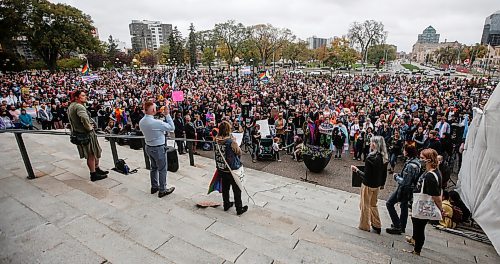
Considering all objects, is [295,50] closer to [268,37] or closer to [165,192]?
[268,37]

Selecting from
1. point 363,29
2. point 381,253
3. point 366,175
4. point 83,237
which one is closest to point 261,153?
point 366,175

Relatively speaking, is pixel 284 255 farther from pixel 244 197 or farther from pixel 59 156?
pixel 59 156

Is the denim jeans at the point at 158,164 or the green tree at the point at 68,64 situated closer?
the denim jeans at the point at 158,164

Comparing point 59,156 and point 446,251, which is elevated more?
point 59,156

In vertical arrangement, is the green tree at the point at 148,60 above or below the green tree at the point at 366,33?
below

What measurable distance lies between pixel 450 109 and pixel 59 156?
16.4 meters

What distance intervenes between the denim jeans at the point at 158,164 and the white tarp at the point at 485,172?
521cm

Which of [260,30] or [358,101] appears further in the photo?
[260,30]

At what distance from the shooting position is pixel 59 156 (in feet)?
19.8

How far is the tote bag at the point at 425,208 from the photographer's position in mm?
3359

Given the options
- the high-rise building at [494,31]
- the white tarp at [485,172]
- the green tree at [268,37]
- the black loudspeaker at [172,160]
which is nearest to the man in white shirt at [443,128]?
the white tarp at [485,172]

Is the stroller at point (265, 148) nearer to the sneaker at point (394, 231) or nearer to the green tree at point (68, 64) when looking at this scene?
the sneaker at point (394, 231)

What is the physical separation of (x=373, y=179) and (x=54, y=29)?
185 ft

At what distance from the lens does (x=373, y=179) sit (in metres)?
3.94
